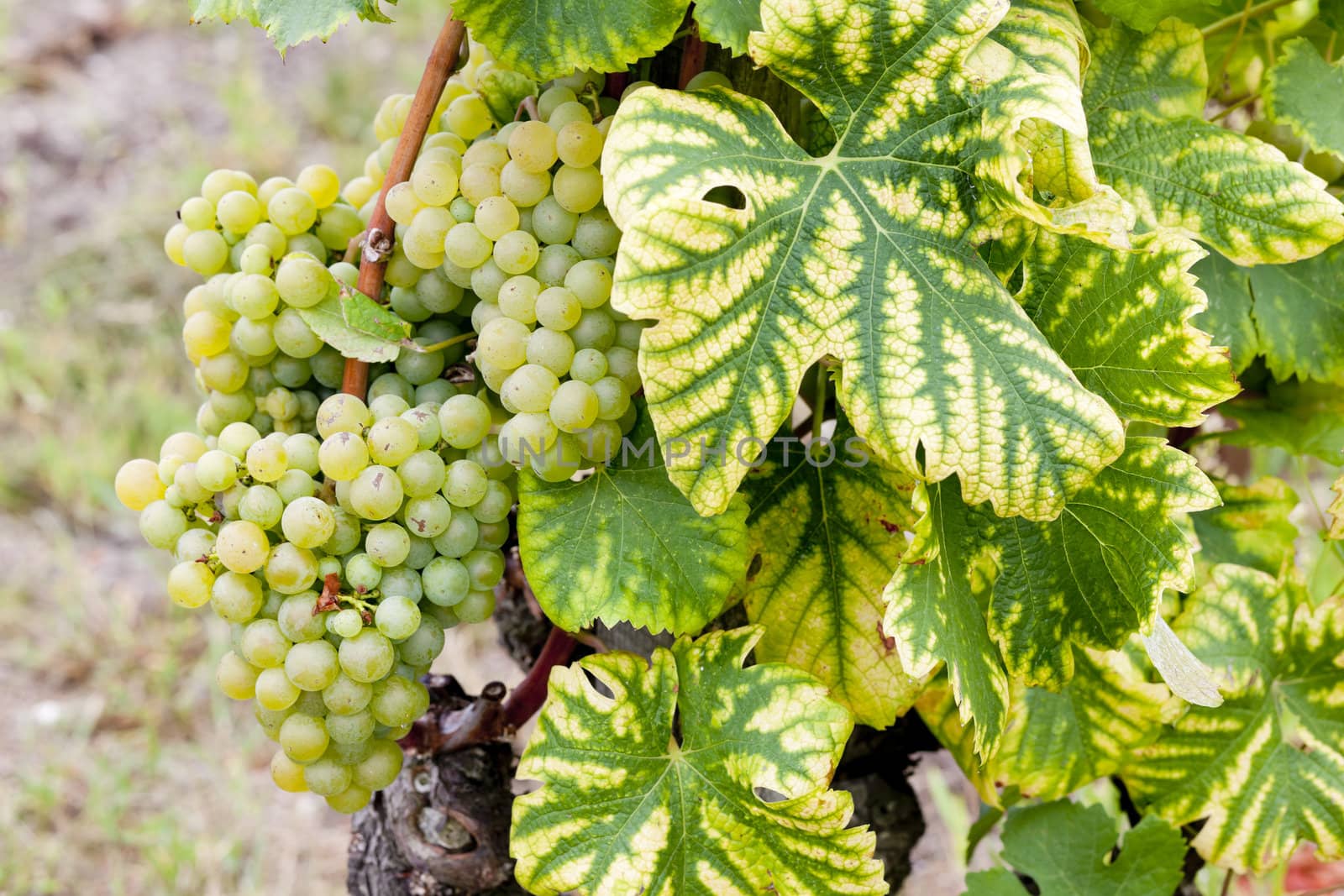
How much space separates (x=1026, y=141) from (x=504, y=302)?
1.21 ft

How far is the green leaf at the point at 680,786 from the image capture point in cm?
80

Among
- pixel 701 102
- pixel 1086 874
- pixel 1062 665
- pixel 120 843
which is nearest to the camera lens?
pixel 701 102

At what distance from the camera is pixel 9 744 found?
2318mm

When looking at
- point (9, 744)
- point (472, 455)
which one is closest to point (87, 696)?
point (9, 744)

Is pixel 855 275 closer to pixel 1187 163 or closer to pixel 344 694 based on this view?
pixel 1187 163

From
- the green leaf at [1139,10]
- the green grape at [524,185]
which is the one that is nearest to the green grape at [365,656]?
the green grape at [524,185]

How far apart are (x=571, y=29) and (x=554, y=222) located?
5.0 inches

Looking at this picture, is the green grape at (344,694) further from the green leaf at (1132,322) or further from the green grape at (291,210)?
the green leaf at (1132,322)

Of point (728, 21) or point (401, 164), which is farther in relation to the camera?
point (401, 164)

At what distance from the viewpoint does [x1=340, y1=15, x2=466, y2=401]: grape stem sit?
802mm

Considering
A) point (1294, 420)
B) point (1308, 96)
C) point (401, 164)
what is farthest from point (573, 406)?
point (1294, 420)

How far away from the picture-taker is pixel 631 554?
31.5 inches

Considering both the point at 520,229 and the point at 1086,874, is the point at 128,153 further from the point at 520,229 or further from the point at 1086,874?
the point at 1086,874

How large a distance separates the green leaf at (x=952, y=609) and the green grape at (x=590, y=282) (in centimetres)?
25
